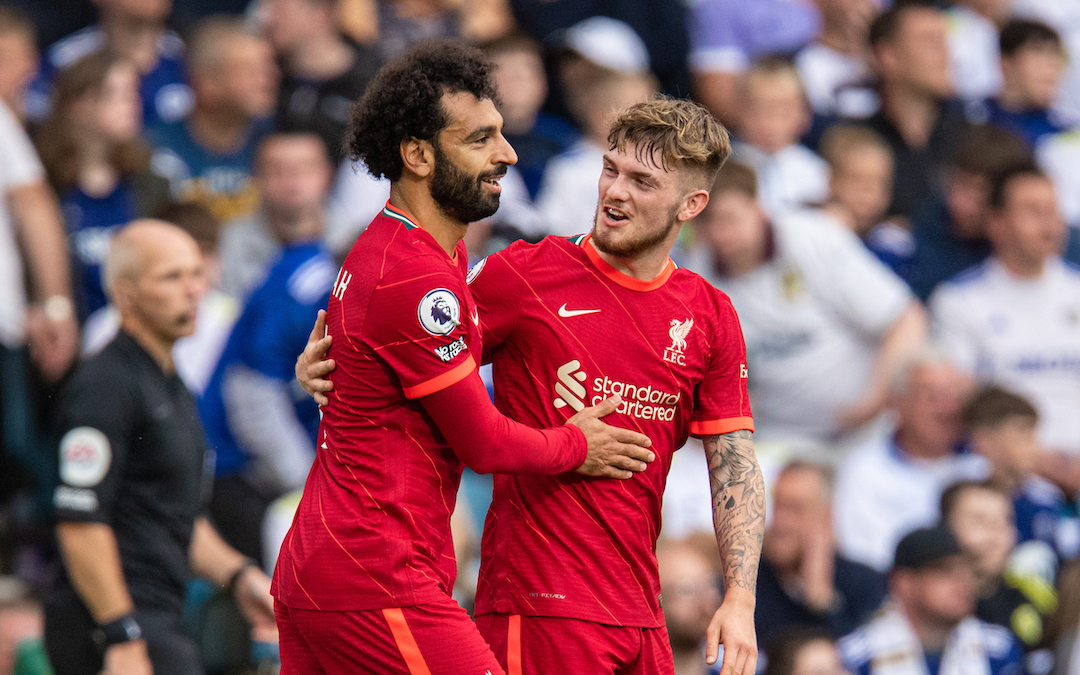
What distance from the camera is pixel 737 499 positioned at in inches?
140

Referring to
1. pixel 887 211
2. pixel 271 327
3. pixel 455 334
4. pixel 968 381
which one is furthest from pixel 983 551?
pixel 455 334

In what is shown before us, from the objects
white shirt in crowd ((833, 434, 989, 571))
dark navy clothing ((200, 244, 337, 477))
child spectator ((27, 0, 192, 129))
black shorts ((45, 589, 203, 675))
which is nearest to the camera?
black shorts ((45, 589, 203, 675))

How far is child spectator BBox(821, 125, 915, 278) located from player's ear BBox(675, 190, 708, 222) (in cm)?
451

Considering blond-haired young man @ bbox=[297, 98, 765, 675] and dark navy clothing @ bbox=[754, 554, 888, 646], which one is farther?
dark navy clothing @ bbox=[754, 554, 888, 646]

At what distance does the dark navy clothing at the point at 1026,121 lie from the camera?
9.14 m

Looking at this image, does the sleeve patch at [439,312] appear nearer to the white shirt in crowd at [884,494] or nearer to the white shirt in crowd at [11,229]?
the white shirt in crowd at [11,229]

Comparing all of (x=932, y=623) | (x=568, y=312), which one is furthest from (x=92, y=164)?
(x=932, y=623)

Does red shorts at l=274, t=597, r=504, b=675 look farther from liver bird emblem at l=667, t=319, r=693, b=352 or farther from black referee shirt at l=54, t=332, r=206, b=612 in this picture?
black referee shirt at l=54, t=332, r=206, b=612

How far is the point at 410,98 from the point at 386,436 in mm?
871

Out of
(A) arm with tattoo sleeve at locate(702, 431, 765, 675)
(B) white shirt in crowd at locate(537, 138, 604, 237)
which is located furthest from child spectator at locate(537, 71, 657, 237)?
(A) arm with tattoo sleeve at locate(702, 431, 765, 675)

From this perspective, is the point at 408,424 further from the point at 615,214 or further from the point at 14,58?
the point at 14,58

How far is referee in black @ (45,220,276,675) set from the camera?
4434 millimetres

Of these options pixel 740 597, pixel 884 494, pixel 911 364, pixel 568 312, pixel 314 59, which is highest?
pixel 314 59

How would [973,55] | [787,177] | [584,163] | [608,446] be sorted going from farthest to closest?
[973,55] → [787,177] → [584,163] → [608,446]
